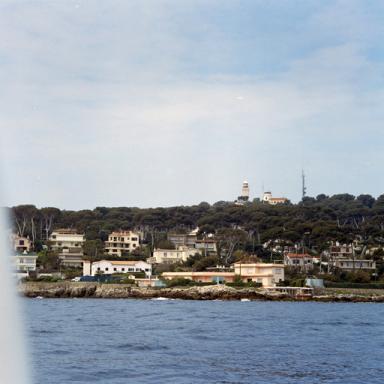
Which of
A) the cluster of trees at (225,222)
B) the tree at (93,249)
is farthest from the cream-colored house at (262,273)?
the tree at (93,249)

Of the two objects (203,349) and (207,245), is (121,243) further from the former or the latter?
(203,349)

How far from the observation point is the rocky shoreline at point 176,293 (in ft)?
293

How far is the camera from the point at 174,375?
24969 millimetres

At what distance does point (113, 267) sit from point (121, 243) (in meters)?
17.4

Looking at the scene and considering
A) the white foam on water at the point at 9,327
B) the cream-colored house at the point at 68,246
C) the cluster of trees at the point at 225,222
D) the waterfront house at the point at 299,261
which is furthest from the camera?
the cluster of trees at the point at 225,222

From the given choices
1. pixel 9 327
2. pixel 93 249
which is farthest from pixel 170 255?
pixel 9 327

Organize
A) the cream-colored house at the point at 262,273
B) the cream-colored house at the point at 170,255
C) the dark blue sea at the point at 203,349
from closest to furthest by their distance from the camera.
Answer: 1. the dark blue sea at the point at 203,349
2. the cream-colored house at the point at 262,273
3. the cream-colored house at the point at 170,255

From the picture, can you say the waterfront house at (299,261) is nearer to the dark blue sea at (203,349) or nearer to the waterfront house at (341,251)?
the waterfront house at (341,251)

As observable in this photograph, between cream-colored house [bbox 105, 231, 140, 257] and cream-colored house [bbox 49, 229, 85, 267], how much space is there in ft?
13.4

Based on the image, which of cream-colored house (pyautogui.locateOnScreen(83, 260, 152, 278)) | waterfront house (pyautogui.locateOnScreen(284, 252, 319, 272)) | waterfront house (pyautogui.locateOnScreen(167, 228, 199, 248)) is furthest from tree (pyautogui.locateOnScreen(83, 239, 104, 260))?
waterfront house (pyautogui.locateOnScreen(284, 252, 319, 272))

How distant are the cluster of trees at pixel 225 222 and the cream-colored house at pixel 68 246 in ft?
15.0

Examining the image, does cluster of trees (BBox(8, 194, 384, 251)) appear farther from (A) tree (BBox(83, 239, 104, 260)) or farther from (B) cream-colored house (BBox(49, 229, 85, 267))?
(A) tree (BBox(83, 239, 104, 260))

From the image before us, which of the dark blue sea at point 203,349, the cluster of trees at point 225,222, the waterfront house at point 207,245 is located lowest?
the dark blue sea at point 203,349

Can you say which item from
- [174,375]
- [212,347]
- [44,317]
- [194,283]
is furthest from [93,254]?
[174,375]
